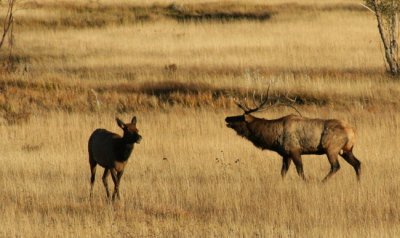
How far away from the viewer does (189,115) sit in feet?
69.5

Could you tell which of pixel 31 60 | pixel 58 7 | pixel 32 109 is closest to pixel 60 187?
pixel 32 109

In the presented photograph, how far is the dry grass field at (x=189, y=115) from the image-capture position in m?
11.9

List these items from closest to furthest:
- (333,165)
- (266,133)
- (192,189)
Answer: (192,189) → (333,165) → (266,133)

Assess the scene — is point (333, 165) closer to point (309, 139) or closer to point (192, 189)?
point (309, 139)

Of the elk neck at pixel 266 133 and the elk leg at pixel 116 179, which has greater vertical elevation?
the elk neck at pixel 266 133

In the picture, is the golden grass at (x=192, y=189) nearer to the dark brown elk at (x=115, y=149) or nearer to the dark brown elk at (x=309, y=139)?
the dark brown elk at (x=309, y=139)

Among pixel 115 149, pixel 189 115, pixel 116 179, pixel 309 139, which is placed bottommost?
pixel 116 179

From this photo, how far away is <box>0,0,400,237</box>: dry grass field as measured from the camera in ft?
39.0

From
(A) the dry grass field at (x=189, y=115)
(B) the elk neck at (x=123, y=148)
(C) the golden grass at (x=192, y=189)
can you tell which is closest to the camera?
(C) the golden grass at (x=192, y=189)

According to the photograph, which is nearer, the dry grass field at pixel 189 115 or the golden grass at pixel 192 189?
the golden grass at pixel 192 189

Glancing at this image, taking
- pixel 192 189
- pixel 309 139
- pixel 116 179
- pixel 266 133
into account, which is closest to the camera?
pixel 116 179

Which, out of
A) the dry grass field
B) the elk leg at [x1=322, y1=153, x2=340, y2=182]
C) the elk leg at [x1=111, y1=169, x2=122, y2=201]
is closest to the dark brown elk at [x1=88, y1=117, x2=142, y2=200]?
the elk leg at [x1=111, y1=169, x2=122, y2=201]

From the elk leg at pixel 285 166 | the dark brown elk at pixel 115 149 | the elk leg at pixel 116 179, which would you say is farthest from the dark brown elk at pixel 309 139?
the elk leg at pixel 116 179

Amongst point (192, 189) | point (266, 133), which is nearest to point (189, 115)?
point (266, 133)
